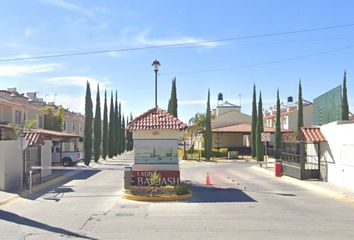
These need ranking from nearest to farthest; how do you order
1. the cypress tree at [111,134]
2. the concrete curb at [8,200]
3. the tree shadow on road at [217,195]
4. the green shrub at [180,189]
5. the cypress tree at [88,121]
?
the concrete curb at [8,200], the tree shadow on road at [217,195], the green shrub at [180,189], the cypress tree at [88,121], the cypress tree at [111,134]

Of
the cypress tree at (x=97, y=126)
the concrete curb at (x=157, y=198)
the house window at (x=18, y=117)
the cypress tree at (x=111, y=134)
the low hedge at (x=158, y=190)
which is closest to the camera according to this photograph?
the concrete curb at (x=157, y=198)

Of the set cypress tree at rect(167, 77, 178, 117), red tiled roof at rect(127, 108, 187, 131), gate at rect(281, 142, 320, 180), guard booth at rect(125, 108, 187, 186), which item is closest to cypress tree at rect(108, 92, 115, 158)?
cypress tree at rect(167, 77, 178, 117)

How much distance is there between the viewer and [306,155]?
28.8 meters

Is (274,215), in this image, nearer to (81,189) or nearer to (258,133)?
(81,189)

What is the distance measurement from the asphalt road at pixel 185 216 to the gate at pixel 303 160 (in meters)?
5.57

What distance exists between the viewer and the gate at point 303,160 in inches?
1104

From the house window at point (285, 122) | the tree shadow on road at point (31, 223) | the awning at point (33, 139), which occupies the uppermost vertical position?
the house window at point (285, 122)

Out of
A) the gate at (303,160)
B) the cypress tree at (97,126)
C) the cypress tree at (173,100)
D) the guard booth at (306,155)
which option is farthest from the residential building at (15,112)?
the guard booth at (306,155)

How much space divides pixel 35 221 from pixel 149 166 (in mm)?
8263

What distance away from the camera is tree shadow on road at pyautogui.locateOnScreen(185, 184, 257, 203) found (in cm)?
1916

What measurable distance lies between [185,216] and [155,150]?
723 cm

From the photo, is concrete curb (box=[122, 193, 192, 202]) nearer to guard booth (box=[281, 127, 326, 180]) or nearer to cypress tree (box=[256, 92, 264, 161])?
guard booth (box=[281, 127, 326, 180])

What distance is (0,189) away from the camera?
22.2 m

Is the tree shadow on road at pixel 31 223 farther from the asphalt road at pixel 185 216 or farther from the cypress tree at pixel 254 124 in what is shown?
the cypress tree at pixel 254 124
